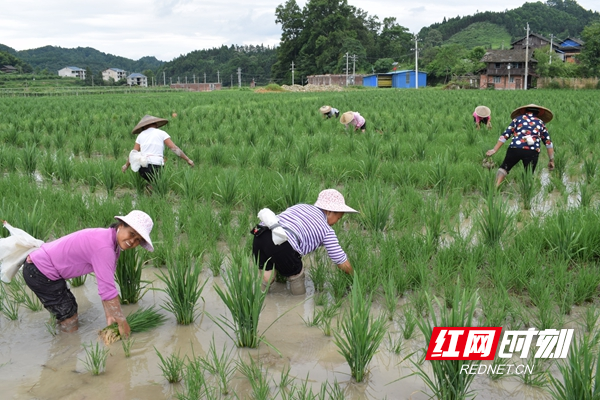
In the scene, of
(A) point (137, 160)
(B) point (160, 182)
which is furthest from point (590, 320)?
(A) point (137, 160)

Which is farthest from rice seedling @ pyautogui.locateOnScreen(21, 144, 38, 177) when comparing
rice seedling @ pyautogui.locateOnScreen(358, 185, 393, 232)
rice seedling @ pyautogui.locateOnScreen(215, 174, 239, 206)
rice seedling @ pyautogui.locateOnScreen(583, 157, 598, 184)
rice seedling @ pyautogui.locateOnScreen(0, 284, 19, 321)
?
rice seedling @ pyautogui.locateOnScreen(583, 157, 598, 184)

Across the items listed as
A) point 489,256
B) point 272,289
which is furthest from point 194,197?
point 489,256

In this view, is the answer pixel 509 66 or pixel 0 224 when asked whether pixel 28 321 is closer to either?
pixel 0 224

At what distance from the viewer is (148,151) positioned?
211 inches

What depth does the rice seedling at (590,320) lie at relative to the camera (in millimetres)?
2613

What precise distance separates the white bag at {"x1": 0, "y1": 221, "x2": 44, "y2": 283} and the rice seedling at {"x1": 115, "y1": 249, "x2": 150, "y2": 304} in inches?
19.4

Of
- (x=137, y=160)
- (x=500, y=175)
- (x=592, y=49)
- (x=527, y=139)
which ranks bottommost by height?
(x=500, y=175)

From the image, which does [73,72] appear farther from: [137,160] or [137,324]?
[137,324]

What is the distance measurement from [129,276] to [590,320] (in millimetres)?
2627

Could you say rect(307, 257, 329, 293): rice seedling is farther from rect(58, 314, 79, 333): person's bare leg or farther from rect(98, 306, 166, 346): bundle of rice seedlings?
rect(58, 314, 79, 333): person's bare leg

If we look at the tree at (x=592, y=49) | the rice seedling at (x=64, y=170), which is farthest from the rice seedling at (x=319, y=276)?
the tree at (x=592, y=49)

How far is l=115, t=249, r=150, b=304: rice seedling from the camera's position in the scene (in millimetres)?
3018

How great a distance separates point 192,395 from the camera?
2.09 metres

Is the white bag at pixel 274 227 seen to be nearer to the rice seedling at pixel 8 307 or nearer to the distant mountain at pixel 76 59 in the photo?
the rice seedling at pixel 8 307
